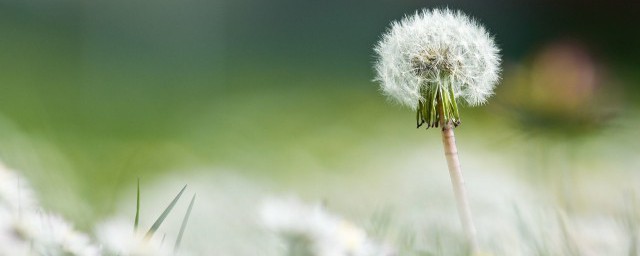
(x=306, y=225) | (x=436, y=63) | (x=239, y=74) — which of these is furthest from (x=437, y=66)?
(x=239, y=74)

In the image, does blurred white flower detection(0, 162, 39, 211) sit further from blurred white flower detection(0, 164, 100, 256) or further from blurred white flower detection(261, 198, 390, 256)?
blurred white flower detection(261, 198, 390, 256)

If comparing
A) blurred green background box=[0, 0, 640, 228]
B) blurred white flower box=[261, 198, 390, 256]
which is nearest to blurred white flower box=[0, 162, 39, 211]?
blurred white flower box=[261, 198, 390, 256]

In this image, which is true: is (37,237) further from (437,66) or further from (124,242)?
(437,66)

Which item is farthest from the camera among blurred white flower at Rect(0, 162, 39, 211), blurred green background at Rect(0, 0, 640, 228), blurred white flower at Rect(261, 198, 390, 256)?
blurred green background at Rect(0, 0, 640, 228)

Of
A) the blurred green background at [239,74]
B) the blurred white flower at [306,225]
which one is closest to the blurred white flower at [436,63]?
the blurred white flower at [306,225]

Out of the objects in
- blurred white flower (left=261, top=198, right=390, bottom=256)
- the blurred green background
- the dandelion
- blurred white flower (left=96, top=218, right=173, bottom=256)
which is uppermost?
the blurred green background

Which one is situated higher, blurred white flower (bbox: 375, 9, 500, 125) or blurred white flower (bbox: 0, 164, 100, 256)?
blurred white flower (bbox: 375, 9, 500, 125)

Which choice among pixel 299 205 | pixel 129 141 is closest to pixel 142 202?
pixel 129 141
